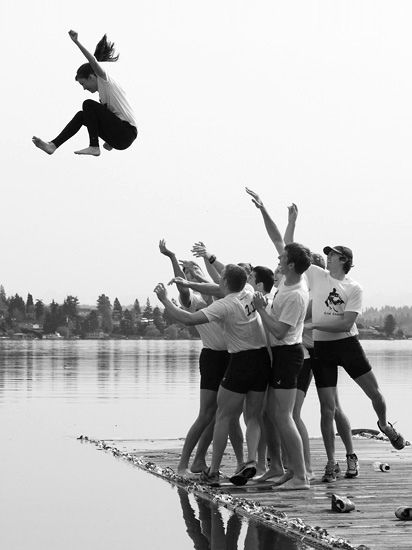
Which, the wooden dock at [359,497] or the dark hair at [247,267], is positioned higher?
the dark hair at [247,267]

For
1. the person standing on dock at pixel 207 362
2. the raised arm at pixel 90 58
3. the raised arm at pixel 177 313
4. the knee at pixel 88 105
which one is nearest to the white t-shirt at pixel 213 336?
the person standing on dock at pixel 207 362

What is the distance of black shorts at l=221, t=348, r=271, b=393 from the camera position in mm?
11484

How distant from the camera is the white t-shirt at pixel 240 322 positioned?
11336 millimetres

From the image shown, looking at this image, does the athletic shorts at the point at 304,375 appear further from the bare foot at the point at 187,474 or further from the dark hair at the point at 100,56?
the dark hair at the point at 100,56

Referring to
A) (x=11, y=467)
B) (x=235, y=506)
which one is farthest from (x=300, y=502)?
(x=11, y=467)

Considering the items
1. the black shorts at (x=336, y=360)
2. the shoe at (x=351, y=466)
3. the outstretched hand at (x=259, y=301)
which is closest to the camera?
the outstretched hand at (x=259, y=301)

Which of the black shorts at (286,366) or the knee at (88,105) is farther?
the black shorts at (286,366)

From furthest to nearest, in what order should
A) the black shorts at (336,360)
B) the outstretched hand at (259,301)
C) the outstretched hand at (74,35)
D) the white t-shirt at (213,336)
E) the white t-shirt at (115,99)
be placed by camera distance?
the white t-shirt at (213,336), the black shorts at (336,360), the outstretched hand at (259,301), the white t-shirt at (115,99), the outstretched hand at (74,35)

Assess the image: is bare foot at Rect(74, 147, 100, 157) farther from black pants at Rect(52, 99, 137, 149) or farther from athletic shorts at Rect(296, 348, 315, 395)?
athletic shorts at Rect(296, 348, 315, 395)

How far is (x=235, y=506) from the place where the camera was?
10.7m

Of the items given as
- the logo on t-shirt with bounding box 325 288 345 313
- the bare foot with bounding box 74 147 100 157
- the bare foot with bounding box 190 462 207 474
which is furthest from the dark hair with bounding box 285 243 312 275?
the bare foot with bounding box 190 462 207 474

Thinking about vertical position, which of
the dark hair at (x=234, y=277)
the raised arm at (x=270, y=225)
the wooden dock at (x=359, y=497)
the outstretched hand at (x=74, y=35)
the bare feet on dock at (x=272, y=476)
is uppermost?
the outstretched hand at (x=74, y=35)

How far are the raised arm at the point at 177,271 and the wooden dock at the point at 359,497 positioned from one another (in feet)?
6.32

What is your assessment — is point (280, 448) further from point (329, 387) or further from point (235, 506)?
point (235, 506)
